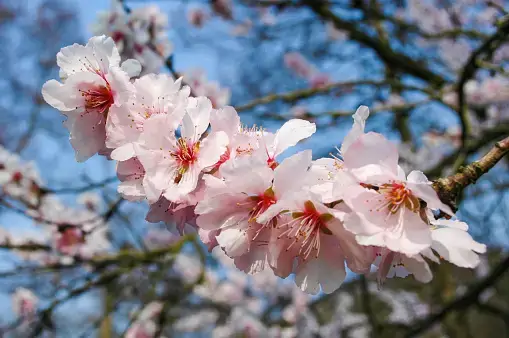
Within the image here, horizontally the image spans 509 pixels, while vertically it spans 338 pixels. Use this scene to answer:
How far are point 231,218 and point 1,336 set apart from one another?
228 centimetres

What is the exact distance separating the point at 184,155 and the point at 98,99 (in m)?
0.27

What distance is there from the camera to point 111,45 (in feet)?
3.48

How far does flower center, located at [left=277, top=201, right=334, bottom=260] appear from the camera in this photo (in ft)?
2.74

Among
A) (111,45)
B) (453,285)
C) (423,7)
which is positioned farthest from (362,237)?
(453,285)

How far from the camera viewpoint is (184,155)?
3.24 feet

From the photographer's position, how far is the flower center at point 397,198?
2.61 ft

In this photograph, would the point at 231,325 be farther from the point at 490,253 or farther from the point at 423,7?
the point at 423,7

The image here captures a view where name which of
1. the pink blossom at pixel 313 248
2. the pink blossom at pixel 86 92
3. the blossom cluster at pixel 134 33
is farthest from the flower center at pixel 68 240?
the pink blossom at pixel 313 248

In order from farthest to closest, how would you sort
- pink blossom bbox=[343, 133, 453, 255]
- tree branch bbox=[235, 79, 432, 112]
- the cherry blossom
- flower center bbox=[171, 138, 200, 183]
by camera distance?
the cherry blossom, tree branch bbox=[235, 79, 432, 112], flower center bbox=[171, 138, 200, 183], pink blossom bbox=[343, 133, 453, 255]

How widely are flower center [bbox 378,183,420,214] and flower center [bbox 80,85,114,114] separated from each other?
26.1 inches

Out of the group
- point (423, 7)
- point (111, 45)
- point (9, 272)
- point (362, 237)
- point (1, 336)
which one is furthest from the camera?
point (423, 7)

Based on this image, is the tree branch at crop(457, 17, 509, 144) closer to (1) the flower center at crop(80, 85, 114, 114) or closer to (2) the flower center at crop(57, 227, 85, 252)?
(1) the flower center at crop(80, 85, 114, 114)

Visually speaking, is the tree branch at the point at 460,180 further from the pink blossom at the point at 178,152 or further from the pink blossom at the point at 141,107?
the pink blossom at the point at 141,107

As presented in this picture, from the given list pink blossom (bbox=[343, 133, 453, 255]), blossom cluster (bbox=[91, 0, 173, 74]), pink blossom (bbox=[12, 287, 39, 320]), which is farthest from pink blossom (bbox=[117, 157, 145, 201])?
pink blossom (bbox=[12, 287, 39, 320])
